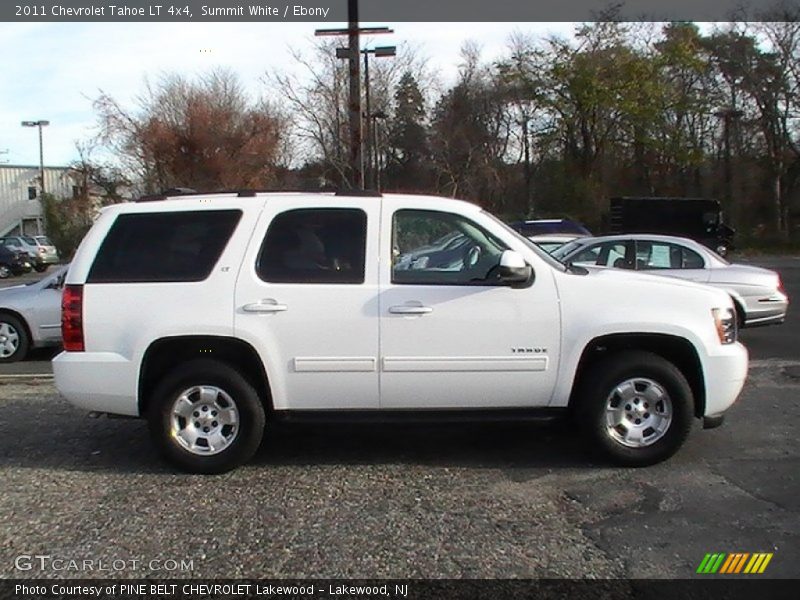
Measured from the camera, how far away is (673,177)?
4653 centimetres

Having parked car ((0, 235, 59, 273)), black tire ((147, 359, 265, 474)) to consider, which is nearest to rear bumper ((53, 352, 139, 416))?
black tire ((147, 359, 265, 474))

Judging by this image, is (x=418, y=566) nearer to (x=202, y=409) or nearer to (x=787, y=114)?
(x=202, y=409)

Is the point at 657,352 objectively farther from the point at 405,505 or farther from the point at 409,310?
the point at 405,505

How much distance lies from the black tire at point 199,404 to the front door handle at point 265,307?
0.46 metres

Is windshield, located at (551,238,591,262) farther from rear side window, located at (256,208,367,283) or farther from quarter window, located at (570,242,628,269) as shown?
rear side window, located at (256,208,367,283)

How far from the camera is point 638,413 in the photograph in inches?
206

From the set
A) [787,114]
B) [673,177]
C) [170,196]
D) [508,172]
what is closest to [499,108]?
[508,172]

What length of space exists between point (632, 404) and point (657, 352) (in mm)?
435

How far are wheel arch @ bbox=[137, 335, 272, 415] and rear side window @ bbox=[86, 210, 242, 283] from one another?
443 millimetres

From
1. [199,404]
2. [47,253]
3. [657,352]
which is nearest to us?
[199,404]

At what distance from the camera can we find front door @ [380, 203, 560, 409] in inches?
199

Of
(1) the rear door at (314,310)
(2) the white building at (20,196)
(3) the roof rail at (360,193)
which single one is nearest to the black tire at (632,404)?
(1) the rear door at (314,310)

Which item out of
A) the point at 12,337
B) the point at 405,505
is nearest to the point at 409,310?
the point at 405,505

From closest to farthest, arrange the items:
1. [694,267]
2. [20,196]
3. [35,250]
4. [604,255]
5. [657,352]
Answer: [657,352] → [694,267] → [604,255] → [35,250] → [20,196]
